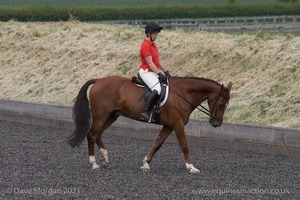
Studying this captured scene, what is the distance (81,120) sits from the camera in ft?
48.5

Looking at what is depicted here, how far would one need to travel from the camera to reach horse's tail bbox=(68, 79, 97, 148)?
48.3 feet

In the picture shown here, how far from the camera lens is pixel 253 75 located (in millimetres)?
21531

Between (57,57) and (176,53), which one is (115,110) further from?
(57,57)

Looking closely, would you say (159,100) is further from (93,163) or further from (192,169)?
(93,163)

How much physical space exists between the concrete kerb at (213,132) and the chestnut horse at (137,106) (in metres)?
1.94

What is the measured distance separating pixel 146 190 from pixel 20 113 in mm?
11365

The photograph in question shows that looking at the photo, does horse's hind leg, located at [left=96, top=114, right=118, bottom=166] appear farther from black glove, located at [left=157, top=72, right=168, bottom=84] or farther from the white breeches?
black glove, located at [left=157, top=72, right=168, bottom=84]

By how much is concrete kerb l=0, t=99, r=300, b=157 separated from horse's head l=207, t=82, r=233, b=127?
185 centimetres

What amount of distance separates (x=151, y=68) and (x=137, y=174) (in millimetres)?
1765

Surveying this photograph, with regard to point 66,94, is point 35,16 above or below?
below

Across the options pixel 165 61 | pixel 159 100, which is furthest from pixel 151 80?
pixel 165 61

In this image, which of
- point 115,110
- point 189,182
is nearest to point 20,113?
point 115,110

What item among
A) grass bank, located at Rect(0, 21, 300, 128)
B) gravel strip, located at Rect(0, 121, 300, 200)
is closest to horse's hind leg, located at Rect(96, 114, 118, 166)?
gravel strip, located at Rect(0, 121, 300, 200)

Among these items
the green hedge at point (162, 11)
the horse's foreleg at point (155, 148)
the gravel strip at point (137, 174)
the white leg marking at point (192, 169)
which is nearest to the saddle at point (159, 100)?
the horse's foreleg at point (155, 148)
